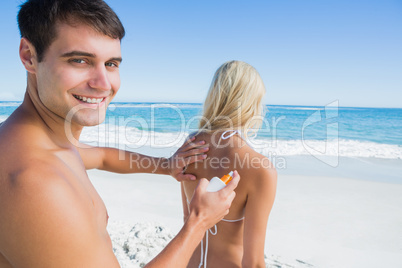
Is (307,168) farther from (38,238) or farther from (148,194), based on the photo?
(38,238)

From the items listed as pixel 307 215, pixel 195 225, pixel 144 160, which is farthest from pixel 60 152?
pixel 307 215

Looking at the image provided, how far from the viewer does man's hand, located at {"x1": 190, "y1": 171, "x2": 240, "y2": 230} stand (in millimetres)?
1362

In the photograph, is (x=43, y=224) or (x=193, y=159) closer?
(x=43, y=224)

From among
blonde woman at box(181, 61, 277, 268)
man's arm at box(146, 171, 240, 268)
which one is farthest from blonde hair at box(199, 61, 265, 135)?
man's arm at box(146, 171, 240, 268)

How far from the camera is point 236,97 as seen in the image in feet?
7.54

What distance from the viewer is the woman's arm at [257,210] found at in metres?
1.90

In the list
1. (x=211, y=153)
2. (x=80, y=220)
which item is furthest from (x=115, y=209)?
(x=80, y=220)

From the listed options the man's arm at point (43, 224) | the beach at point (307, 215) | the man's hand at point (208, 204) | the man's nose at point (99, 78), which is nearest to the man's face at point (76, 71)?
the man's nose at point (99, 78)

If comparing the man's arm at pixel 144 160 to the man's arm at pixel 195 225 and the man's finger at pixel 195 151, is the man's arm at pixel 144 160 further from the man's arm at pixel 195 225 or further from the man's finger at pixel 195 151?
the man's arm at pixel 195 225

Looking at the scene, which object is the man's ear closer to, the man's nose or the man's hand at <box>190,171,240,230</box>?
the man's nose

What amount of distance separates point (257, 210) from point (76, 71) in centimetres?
142

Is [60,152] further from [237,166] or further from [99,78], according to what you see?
[237,166]

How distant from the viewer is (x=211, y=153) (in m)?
2.17

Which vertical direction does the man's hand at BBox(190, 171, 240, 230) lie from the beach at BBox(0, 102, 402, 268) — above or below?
above
